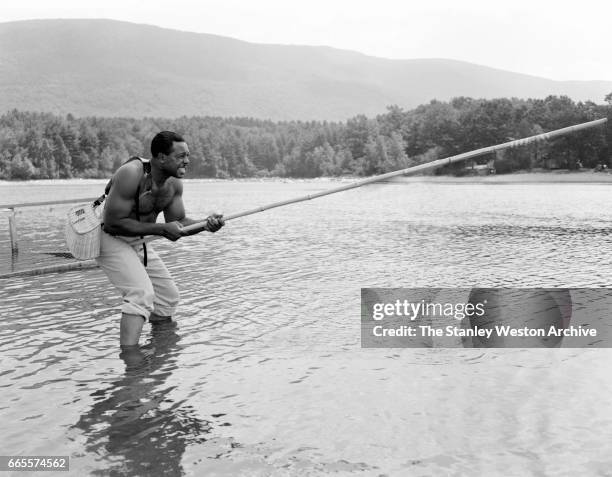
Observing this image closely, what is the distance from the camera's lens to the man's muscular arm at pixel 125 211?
7.83 metres

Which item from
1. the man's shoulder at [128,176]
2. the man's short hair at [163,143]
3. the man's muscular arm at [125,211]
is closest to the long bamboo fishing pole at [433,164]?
the man's muscular arm at [125,211]

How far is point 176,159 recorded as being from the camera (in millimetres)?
7953

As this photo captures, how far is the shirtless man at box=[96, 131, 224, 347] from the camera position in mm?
7914

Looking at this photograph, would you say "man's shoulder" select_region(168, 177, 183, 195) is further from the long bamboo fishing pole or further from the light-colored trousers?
the light-colored trousers

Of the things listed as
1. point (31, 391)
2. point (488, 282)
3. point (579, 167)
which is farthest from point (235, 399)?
point (579, 167)

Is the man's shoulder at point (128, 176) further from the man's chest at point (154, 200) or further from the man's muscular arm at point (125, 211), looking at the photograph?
the man's chest at point (154, 200)

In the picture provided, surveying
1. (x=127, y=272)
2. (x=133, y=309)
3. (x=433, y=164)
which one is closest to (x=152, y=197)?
(x=127, y=272)

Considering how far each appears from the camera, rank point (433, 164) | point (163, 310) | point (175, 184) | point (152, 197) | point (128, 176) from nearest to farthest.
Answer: point (128, 176)
point (152, 197)
point (175, 184)
point (433, 164)
point (163, 310)

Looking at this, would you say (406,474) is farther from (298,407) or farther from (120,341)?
(120,341)

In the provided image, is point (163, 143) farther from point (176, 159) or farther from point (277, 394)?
point (277, 394)

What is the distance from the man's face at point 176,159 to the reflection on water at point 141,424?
2.22 metres
